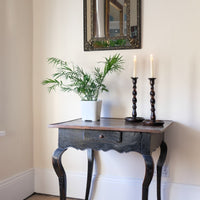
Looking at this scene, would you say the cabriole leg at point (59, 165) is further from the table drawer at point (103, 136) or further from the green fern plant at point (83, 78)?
the green fern plant at point (83, 78)

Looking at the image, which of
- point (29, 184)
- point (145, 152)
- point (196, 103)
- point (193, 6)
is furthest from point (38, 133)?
point (193, 6)

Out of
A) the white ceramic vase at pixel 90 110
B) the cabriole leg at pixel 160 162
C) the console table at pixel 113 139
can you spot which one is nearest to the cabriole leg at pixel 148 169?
the console table at pixel 113 139

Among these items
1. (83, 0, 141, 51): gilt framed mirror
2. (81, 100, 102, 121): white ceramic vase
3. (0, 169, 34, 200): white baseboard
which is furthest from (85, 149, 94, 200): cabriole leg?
(83, 0, 141, 51): gilt framed mirror

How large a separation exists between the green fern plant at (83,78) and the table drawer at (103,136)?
400 mm

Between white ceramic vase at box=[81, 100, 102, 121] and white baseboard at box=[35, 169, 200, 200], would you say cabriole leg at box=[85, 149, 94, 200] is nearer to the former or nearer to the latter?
white baseboard at box=[35, 169, 200, 200]

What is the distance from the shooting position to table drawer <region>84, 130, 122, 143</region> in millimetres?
1730

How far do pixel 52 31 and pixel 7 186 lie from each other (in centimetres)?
140

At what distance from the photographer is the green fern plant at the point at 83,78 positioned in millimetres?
2121

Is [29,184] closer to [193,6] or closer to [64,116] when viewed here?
[64,116]

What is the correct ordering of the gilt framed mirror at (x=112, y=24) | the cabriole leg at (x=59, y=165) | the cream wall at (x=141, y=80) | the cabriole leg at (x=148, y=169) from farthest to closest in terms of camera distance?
the gilt framed mirror at (x=112, y=24) < the cream wall at (x=141, y=80) < the cabriole leg at (x=59, y=165) < the cabriole leg at (x=148, y=169)

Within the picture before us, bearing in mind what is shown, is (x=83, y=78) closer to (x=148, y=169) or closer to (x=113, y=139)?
(x=113, y=139)

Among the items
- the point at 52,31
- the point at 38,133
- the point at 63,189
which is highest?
the point at 52,31

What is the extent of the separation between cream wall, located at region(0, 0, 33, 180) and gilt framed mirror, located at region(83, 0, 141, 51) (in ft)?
1.83

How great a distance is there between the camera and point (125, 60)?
90.2 inches
